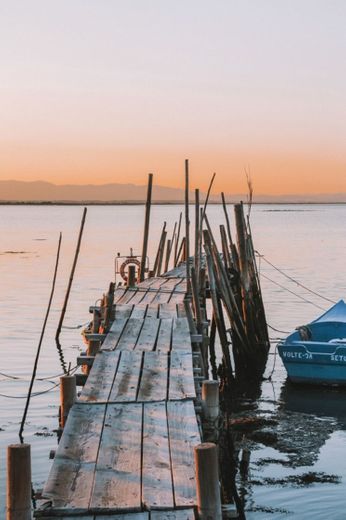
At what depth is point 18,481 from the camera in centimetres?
707

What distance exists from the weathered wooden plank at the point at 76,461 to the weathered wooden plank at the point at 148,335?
3.63m

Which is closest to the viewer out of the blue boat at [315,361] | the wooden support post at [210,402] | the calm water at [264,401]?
the wooden support post at [210,402]

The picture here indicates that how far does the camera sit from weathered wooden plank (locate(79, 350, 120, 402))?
10.5 m

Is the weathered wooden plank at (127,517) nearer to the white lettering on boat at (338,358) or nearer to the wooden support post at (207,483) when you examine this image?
the wooden support post at (207,483)

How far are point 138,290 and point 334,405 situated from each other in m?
5.84

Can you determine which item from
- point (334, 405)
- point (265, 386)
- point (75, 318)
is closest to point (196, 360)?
point (334, 405)

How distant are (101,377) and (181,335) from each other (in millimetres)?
3233

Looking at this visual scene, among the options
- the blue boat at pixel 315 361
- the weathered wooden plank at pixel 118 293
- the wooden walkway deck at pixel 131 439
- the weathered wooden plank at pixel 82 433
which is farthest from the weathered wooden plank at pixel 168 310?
the weathered wooden plank at pixel 82 433

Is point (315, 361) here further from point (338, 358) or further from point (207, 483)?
point (207, 483)

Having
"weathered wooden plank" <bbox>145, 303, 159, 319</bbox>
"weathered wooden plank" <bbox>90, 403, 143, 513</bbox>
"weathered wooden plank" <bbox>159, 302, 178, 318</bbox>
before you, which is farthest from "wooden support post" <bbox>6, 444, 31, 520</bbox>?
"weathered wooden plank" <bbox>159, 302, 178, 318</bbox>

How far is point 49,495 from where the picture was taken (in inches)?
296

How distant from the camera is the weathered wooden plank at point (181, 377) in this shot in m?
10.6

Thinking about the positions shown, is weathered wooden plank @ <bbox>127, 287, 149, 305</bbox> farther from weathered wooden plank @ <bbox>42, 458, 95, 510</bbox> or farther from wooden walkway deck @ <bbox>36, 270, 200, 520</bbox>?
weathered wooden plank @ <bbox>42, 458, 95, 510</bbox>

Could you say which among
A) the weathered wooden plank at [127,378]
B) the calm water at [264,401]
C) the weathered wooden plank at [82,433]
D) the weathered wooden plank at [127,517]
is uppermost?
the weathered wooden plank at [127,378]
